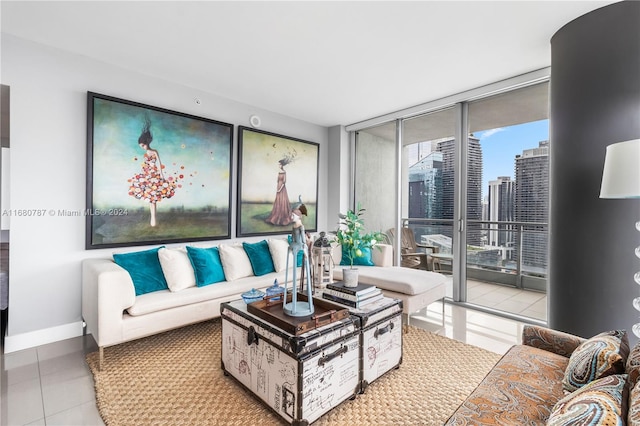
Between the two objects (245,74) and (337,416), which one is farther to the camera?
(245,74)

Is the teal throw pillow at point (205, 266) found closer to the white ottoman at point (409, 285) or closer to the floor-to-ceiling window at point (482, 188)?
the white ottoman at point (409, 285)

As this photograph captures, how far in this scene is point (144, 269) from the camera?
2.81 metres

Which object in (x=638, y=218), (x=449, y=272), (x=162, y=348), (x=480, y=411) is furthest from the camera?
(x=449, y=272)

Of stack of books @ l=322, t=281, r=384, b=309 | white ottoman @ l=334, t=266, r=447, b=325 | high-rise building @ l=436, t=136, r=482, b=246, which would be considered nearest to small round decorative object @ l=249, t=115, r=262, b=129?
white ottoman @ l=334, t=266, r=447, b=325

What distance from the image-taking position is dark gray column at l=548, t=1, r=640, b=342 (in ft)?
6.93

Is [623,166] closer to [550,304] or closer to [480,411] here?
[480,411]

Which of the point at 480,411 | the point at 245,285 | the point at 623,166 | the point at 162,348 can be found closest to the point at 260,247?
the point at 245,285

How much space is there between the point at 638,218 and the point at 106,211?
4.34 metres

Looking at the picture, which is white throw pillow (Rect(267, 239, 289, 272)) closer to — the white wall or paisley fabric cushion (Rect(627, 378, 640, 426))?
the white wall

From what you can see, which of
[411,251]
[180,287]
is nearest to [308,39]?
[180,287]

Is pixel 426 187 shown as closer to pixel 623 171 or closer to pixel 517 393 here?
pixel 623 171

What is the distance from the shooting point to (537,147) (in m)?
3.29

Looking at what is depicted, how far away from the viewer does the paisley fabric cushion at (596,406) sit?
0.81 meters

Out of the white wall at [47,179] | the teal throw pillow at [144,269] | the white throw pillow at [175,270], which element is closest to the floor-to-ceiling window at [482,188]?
the white throw pillow at [175,270]
